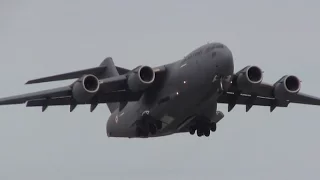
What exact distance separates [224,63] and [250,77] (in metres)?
1.66

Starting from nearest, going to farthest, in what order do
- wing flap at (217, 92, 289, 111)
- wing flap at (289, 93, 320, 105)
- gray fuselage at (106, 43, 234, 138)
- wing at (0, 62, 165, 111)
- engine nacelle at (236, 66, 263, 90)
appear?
gray fuselage at (106, 43, 234, 138) → wing at (0, 62, 165, 111) → engine nacelle at (236, 66, 263, 90) → wing flap at (217, 92, 289, 111) → wing flap at (289, 93, 320, 105)

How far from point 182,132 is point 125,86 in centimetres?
331

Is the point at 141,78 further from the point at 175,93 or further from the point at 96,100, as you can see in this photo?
the point at 96,100

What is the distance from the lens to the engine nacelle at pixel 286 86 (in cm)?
2811

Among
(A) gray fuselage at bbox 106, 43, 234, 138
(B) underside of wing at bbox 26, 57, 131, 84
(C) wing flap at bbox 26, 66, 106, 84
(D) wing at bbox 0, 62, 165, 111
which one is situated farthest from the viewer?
(B) underside of wing at bbox 26, 57, 131, 84

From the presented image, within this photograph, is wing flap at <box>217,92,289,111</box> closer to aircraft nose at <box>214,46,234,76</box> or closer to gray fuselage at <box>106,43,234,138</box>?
gray fuselage at <box>106,43,234,138</box>

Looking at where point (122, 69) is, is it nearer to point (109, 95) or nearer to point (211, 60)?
point (109, 95)

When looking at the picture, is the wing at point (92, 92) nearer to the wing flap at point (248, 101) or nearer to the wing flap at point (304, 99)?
the wing flap at point (248, 101)

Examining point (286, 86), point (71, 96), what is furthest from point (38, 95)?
point (286, 86)

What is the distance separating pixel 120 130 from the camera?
30.0m

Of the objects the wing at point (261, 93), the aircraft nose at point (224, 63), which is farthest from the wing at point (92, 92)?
the wing at point (261, 93)

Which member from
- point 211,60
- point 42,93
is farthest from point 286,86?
point 42,93

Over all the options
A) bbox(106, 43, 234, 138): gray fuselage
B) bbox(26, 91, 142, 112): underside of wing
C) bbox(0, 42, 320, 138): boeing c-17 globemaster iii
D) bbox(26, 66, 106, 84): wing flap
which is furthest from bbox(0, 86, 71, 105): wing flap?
bbox(106, 43, 234, 138): gray fuselage

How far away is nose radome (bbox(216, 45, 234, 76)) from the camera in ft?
85.7
